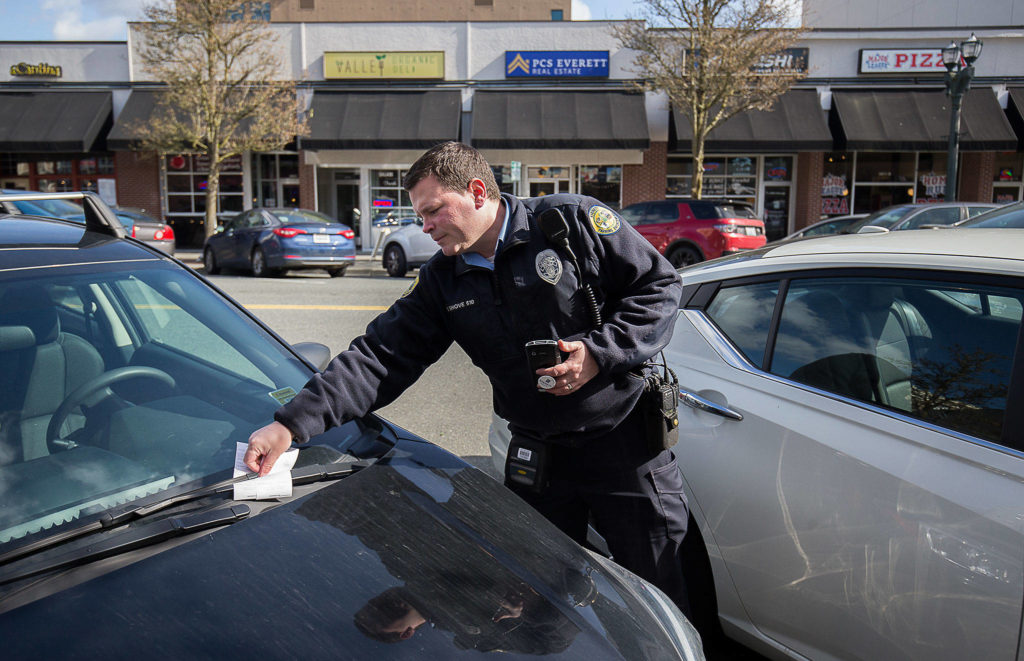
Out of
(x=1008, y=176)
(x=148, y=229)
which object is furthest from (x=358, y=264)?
(x=1008, y=176)

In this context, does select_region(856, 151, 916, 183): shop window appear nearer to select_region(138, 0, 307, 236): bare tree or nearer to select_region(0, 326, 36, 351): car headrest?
select_region(138, 0, 307, 236): bare tree

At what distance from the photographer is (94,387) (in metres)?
2.18

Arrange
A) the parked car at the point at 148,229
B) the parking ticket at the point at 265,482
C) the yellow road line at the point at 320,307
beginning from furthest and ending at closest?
the parked car at the point at 148,229
the yellow road line at the point at 320,307
the parking ticket at the point at 265,482

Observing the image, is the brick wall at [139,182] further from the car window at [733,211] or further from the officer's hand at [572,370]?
the officer's hand at [572,370]

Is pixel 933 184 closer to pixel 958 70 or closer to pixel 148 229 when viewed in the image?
pixel 958 70

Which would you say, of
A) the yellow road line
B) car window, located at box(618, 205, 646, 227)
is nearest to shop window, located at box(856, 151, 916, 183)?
car window, located at box(618, 205, 646, 227)

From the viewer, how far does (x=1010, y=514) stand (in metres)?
1.87

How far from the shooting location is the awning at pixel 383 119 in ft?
72.3

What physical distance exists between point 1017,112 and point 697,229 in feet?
41.8

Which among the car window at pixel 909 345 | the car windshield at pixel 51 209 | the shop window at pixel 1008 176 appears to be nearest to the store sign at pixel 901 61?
the shop window at pixel 1008 176

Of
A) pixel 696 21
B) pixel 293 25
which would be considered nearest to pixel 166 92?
pixel 293 25

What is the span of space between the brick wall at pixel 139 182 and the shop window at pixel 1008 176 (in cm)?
2557

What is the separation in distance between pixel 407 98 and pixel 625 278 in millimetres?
22069

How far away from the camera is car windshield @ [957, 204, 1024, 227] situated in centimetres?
525
